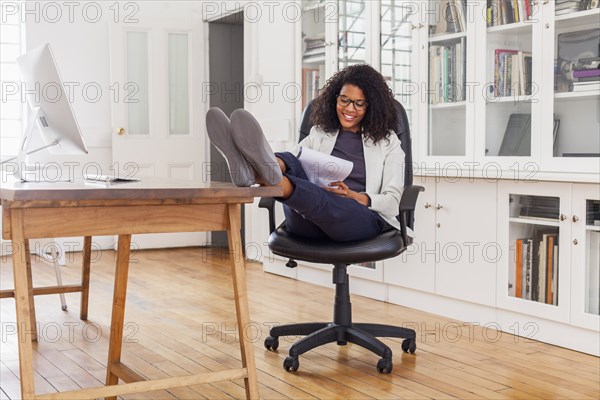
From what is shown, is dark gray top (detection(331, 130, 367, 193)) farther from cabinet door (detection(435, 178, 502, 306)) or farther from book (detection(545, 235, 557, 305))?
book (detection(545, 235, 557, 305))

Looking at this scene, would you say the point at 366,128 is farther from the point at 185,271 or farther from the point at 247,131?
the point at 185,271

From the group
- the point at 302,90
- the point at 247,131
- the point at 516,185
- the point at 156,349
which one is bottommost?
the point at 156,349

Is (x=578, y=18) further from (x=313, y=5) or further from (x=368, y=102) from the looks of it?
(x=313, y=5)

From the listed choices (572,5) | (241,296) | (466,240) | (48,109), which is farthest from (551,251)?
(48,109)

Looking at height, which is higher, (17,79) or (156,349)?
(17,79)

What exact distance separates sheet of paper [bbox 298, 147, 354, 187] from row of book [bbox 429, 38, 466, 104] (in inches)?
43.2

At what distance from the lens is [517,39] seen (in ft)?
11.0

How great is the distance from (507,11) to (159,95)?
3.32 metres

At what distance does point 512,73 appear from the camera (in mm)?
3363

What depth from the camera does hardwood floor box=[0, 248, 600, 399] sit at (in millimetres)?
2627

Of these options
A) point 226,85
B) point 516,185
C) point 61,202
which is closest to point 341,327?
point 516,185

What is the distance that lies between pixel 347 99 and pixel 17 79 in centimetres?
360

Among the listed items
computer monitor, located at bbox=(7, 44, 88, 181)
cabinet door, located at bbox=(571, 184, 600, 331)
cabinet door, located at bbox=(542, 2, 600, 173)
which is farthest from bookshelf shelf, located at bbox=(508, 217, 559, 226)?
computer monitor, located at bbox=(7, 44, 88, 181)

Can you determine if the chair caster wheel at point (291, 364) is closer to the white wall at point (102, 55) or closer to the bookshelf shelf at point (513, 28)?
the bookshelf shelf at point (513, 28)
